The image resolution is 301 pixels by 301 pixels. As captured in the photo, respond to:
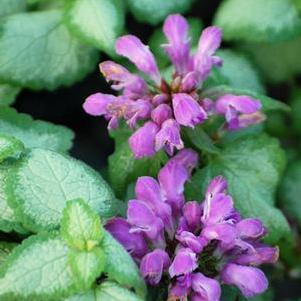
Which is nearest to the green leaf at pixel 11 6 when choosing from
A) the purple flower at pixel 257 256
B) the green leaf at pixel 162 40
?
the green leaf at pixel 162 40

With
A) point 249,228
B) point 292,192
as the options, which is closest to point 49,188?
point 249,228

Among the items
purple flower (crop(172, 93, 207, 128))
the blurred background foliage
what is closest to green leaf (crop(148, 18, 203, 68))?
the blurred background foliage

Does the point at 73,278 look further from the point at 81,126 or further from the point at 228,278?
the point at 81,126

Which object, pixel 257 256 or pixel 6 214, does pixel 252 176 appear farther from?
pixel 6 214

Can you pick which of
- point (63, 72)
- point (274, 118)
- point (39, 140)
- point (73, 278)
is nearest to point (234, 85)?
point (274, 118)

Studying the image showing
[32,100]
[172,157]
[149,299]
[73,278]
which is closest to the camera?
[73,278]
